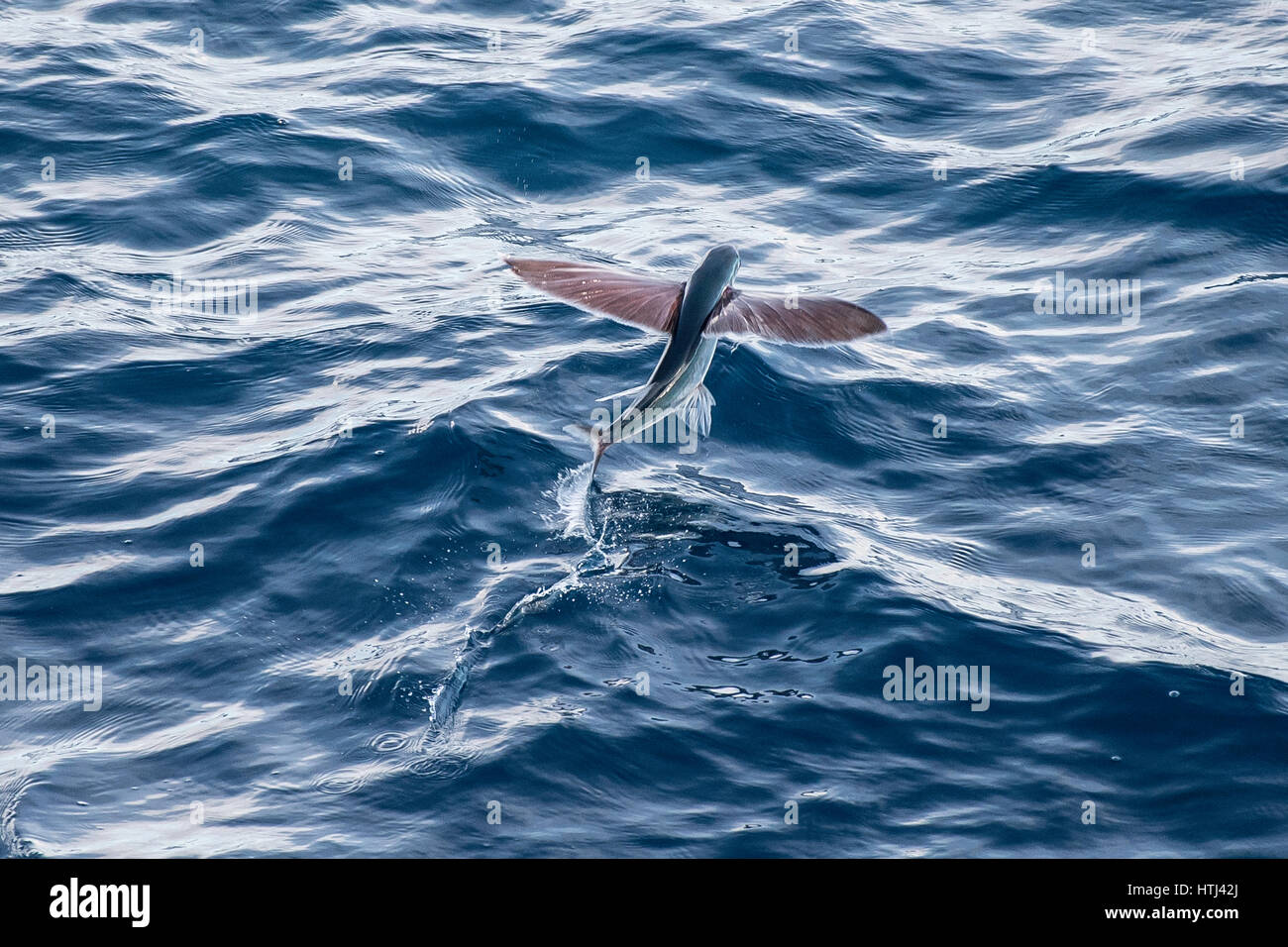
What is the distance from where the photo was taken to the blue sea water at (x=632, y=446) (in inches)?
333

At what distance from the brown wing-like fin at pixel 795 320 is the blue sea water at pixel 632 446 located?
1815 mm

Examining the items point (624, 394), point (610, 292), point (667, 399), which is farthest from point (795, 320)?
point (624, 394)

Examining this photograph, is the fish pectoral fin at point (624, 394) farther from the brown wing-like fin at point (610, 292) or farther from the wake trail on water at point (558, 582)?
the brown wing-like fin at point (610, 292)

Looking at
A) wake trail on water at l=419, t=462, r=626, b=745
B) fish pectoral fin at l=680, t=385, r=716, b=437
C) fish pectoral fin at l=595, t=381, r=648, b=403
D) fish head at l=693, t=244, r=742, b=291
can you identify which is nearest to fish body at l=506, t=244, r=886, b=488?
fish head at l=693, t=244, r=742, b=291

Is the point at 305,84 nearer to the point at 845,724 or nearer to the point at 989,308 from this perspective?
the point at 989,308

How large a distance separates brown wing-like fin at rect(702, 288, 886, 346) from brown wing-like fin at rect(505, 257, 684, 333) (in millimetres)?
379

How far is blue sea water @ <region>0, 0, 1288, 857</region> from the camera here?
27.8 ft

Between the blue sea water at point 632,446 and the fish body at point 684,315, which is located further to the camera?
the fish body at point 684,315

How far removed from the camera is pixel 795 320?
955 centimetres

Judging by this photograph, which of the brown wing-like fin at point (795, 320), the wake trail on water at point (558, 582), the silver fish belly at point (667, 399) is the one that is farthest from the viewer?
the silver fish belly at point (667, 399)

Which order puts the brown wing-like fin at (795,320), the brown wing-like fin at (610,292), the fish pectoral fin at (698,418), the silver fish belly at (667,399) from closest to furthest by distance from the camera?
1. the brown wing-like fin at (795,320)
2. the silver fish belly at (667,399)
3. the brown wing-like fin at (610,292)
4. the fish pectoral fin at (698,418)

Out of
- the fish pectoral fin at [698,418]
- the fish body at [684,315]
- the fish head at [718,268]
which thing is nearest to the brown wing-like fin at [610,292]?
the fish body at [684,315]

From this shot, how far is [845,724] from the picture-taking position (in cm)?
893

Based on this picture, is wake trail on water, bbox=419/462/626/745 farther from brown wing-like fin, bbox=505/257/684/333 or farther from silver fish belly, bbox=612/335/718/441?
brown wing-like fin, bbox=505/257/684/333
